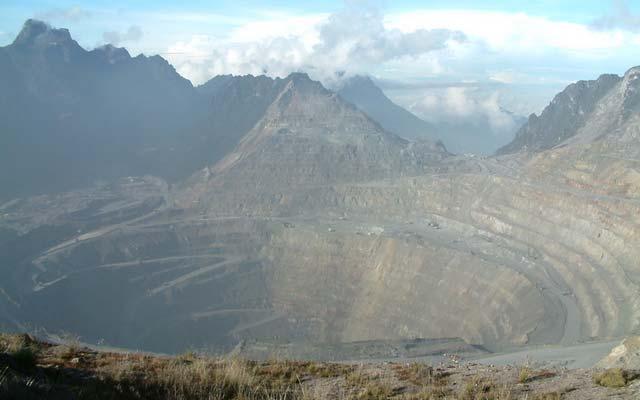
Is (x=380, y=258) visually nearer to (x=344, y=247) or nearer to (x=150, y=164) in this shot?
(x=344, y=247)

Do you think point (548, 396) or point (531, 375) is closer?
point (548, 396)

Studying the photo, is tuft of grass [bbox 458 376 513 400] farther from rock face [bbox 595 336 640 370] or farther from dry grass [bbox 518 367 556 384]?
rock face [bbox 595 336 640 370]

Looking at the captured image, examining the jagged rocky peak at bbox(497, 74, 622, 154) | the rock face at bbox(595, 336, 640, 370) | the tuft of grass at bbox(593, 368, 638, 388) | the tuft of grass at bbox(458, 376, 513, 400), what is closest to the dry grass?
the tuft of grass at bbox(593, 368, 638, 388)

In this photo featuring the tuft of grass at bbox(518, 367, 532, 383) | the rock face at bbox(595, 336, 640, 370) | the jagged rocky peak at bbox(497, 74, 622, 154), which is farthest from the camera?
the jagged rocky peak at bbox(497, 74, 622, 154)

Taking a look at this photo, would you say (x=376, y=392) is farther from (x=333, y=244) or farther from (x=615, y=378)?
(x=333, y=244)

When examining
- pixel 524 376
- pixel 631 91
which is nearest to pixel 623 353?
pixel 524 376

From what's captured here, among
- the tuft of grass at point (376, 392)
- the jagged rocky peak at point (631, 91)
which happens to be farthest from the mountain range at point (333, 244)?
the tuft of grass at point (376, 392)

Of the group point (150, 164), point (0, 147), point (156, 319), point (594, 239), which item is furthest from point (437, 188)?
point (0, 147)
